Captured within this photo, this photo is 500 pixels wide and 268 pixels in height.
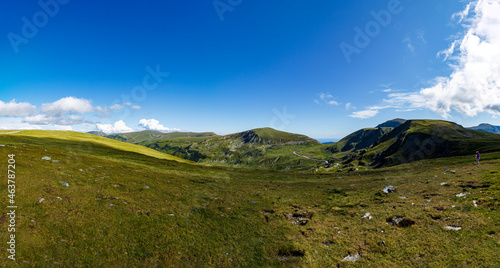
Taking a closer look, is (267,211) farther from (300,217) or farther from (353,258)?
(353,258)

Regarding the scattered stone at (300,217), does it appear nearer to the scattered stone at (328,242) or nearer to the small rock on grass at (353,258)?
the scattered stone at (328,242)

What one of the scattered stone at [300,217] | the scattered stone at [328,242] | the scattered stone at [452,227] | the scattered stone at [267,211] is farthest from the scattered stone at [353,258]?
the scattered stone at [267,211]

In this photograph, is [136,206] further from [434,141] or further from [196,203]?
[434,141]

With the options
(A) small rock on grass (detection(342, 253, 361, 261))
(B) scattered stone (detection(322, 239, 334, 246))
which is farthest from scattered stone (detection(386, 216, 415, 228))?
(B) scattered stone (detection(322, 239, 334, 246))

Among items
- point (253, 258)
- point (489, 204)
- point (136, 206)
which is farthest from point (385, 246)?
point (136, 206)

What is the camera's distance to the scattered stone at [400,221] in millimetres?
16505

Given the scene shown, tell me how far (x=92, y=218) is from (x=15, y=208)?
5.52 metres

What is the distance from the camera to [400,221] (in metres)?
17.2

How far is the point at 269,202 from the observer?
91.5 ft

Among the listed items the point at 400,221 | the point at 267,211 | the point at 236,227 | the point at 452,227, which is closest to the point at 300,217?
the point at 267,211

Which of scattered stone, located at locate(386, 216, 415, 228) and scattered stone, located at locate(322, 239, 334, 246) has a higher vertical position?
scattered stone, located at locate(386, 216, 415, 228)

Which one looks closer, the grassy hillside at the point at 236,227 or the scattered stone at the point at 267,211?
the grassy hillside at the point at 236,227

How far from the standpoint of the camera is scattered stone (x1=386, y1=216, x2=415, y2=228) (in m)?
16.5

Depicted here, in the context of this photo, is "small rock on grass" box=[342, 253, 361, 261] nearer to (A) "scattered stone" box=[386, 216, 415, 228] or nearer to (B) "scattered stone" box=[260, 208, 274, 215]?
(A) "scattered stone" box=[386, 216, 415, 228]
